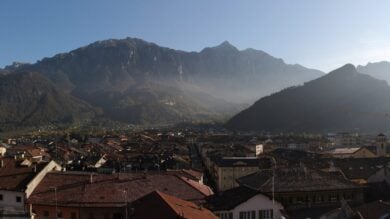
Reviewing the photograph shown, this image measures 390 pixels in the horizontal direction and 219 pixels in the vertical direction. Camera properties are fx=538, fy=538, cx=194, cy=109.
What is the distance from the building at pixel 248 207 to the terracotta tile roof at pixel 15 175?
572 inches

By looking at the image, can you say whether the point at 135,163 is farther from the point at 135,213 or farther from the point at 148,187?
the point at 135,213

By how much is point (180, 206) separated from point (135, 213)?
252 cm

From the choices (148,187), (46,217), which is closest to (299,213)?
(148,187)

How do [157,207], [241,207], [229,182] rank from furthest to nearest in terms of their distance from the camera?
1. [229,182]
2. [241,207]
3. [157,207]

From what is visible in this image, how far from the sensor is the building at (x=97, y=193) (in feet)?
125

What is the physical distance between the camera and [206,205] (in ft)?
124

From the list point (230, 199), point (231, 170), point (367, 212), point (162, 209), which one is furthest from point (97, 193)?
point (231, 170)

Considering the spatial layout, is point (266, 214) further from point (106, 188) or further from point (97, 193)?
point (97, 193)

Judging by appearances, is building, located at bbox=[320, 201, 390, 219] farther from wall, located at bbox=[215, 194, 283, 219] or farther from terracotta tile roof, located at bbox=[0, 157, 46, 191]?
terracotta tile roof, located at bbox=[0, 157, 46, 191]

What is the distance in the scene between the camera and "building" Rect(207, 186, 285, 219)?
36.8m

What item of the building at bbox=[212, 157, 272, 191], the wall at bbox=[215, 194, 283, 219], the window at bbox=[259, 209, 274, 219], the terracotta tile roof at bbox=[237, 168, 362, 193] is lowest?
the building at bbox=[212, 157, 272, 191]

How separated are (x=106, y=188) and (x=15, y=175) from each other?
7.97 m

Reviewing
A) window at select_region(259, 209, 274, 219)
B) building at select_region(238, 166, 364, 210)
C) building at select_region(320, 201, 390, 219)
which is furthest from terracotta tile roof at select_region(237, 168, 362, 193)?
building at select_region(320, 201, 390, 219)

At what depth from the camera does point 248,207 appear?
36938 mm
